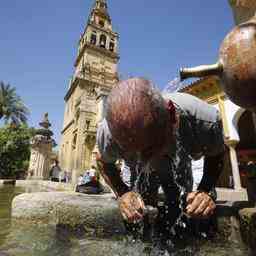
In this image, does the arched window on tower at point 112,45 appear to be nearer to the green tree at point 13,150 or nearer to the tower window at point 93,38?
the tower window at point 93,38

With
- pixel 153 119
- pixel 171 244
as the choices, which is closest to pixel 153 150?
pixel 153 119

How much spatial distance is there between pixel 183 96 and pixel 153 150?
2.83 feet

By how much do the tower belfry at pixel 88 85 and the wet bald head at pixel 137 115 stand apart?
24.0 m

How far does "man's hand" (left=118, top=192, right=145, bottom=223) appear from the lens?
150 cm

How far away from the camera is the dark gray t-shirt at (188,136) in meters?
1.89

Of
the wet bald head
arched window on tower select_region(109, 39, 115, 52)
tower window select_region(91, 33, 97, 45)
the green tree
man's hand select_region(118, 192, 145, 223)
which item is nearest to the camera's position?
the wet bald head

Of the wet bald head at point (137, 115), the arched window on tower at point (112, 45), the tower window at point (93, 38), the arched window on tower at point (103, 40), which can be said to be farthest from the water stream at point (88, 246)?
the arched window on tower at point (112, 45)

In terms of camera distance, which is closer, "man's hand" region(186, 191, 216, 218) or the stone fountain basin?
"man's hand" region(186, 191, 216, 218)

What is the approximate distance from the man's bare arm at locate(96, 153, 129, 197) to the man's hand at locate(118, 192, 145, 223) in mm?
336

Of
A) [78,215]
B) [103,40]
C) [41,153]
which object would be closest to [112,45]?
[103,40]

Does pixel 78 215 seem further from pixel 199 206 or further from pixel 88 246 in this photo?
pixel 199 206

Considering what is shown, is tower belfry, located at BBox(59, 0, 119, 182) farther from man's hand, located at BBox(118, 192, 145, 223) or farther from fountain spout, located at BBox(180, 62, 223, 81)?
fountain spout, located at BBox(180, 62, 223, 81)

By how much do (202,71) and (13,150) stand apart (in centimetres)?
3699

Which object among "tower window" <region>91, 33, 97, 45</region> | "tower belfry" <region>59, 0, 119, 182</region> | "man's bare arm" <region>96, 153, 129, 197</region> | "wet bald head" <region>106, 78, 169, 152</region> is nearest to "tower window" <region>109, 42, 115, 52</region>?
"tower belfry" <region>59, 0, 119, 182</region>
